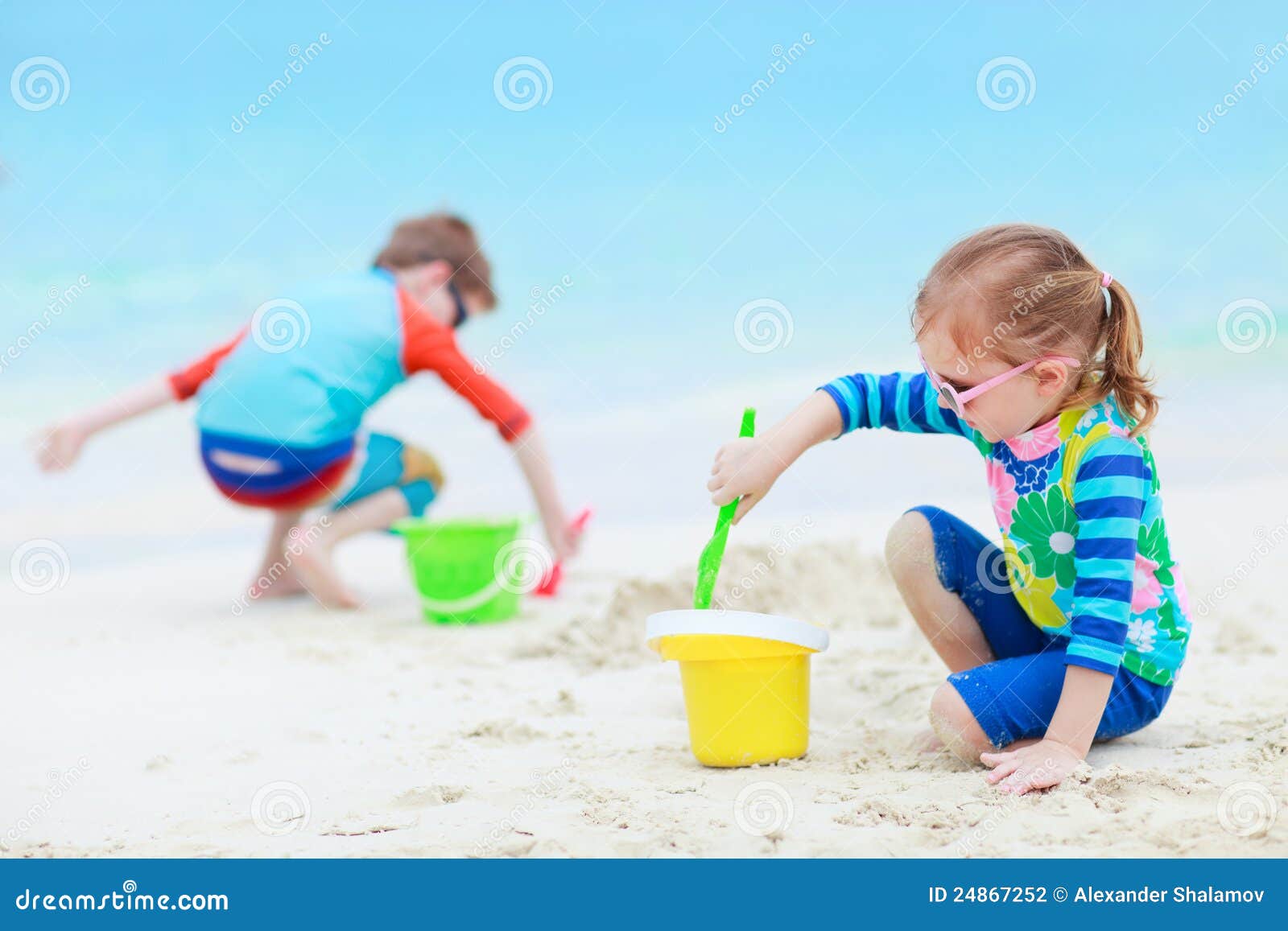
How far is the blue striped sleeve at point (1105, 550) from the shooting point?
150 centimetres

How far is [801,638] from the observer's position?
1.65 meters

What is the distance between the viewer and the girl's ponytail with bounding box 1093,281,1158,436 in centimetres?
158

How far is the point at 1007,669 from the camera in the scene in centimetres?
166

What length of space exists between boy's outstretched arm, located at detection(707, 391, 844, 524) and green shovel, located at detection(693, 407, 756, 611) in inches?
0.5
